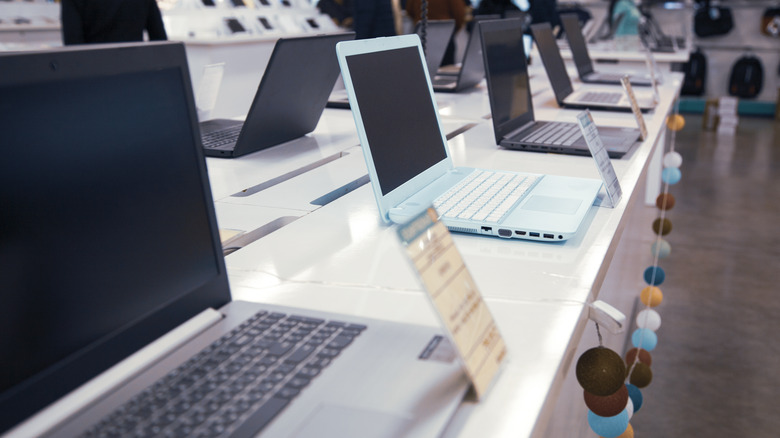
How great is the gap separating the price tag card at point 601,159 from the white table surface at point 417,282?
3cm

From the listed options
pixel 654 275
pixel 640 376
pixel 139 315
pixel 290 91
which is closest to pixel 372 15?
pixel 654 275

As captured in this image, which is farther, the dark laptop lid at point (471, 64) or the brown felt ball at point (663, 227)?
the dark laptop lid at point (471, 64)

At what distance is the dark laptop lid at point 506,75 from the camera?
5.18 ft

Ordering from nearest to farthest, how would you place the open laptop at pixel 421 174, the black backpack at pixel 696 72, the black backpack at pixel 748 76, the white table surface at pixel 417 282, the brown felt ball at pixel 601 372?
the white table surface at pixel 417 282
the brown felt ball at pixel 601 372
the open laptop at pixel 421 174
the black backpack at pixel 748 76
the black backpack at pixel 696 72

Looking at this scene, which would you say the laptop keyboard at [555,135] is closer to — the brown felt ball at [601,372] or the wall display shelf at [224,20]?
the brown felt ball at [601,372]

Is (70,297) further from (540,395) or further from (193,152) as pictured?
(540,395)

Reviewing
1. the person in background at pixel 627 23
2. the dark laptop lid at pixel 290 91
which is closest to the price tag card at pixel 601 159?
the dark laptop lid at pixel 290 91

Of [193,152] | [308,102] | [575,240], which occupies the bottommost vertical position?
[575,240]

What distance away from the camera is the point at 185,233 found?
2.28ft

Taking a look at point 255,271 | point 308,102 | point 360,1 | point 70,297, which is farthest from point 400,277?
point 360,1

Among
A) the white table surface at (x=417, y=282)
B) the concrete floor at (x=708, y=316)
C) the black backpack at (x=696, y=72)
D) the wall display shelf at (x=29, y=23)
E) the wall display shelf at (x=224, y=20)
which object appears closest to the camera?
the white table surface at (x=417, y=282)

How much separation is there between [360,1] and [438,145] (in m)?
2.82

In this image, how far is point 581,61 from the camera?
3078mm

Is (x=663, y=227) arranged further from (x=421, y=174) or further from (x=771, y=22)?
(x=771, y=22)
